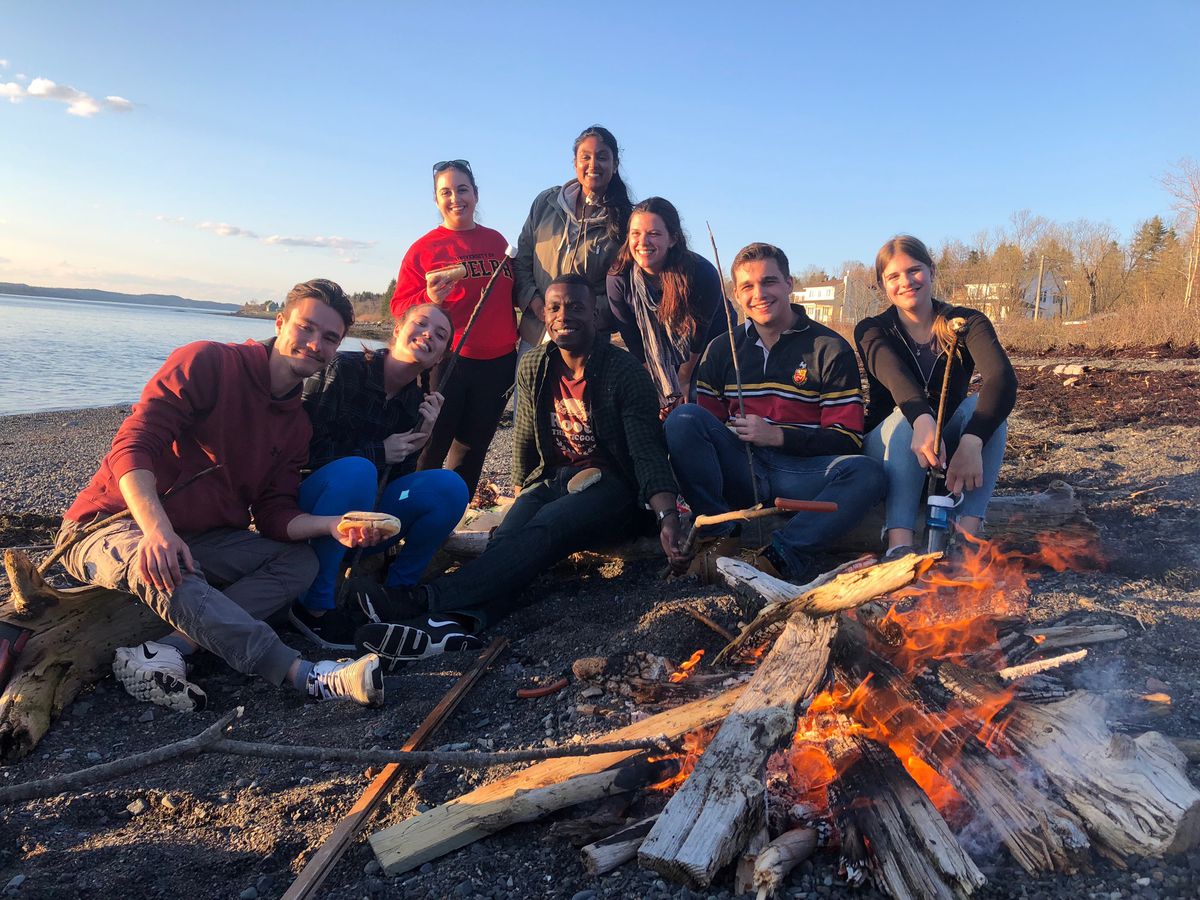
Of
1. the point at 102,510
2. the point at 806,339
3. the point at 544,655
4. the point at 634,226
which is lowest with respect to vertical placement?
the point at 544,655

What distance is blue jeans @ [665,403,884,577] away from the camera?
370 cm

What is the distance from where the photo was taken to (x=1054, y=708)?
2227 millimetres

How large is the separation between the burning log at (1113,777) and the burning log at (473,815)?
88cm

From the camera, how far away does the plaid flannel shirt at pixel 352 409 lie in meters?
3.77

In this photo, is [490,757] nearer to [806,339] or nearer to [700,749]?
[700,749]

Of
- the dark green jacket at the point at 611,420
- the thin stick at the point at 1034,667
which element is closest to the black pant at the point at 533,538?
the dark green jacket at the point at 611,420

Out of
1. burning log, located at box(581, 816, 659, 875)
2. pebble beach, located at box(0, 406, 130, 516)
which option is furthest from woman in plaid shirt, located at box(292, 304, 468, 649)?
pebble beach, located at box(0, 406, 130, 516)

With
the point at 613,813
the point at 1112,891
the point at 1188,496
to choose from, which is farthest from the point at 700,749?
the point at 1188,496

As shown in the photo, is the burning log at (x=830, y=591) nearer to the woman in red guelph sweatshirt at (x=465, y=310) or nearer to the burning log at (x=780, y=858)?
the burning log at (x=780, y=858)

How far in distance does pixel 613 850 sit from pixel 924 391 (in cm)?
282

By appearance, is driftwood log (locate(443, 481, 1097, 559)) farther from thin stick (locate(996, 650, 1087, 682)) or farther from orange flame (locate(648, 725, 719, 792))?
orange flame (locate(648, 725, 719, 792))

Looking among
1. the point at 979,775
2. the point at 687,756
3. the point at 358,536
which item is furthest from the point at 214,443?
the point at 979,775

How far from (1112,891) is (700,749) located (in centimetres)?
101

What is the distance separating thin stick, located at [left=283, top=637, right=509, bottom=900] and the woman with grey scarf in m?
2.05
